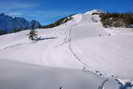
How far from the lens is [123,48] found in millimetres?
11406

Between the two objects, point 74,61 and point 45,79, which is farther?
point 74,61

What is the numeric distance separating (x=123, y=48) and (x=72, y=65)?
11.5 feet

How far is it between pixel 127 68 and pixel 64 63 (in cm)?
286

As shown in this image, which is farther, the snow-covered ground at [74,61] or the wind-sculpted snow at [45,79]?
the snow-covered ground at [74,61]

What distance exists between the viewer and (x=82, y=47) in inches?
473

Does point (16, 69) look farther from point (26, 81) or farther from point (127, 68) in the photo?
point (127, 68)

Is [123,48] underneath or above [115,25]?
underneath

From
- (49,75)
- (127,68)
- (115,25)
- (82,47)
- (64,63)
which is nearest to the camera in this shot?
(49,75)

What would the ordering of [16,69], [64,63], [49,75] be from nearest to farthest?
[49,75]
[16,69]
[64,63]

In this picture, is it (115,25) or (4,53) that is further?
(115,25)

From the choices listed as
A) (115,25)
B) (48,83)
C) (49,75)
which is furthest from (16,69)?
(115,25)

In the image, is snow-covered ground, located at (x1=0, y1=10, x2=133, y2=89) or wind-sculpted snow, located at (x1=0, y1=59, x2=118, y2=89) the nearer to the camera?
wind-sculpted snow, located at (x1=0, y1=59, x2=118, y2=89)

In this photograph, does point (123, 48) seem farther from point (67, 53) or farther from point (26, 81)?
point (26, 81)

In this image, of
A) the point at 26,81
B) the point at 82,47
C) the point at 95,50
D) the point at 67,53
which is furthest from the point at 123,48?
the point at 26,81
